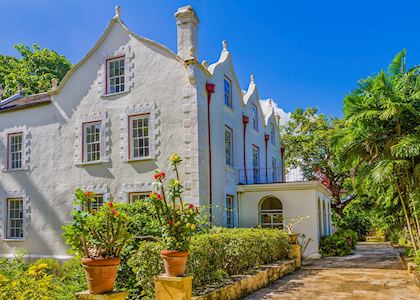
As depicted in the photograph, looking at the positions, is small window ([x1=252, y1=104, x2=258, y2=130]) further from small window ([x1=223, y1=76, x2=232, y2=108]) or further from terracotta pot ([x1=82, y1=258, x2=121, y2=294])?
terracotta pot ([x1=82, y1=258, x2=121, y2=294])

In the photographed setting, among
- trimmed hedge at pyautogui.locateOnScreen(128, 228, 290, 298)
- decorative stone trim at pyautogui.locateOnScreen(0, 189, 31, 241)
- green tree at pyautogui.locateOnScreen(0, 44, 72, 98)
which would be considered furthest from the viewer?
green tree at pyautogui.locateOnScreen(0, 44, 72, 98)

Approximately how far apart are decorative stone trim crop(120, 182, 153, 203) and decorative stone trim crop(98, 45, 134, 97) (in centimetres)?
379

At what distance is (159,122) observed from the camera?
15.4 m

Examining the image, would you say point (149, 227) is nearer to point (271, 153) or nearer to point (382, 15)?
point (382, 15)

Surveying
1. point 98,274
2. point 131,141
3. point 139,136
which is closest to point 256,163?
point 139,136

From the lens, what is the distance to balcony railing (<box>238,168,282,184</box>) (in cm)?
1878

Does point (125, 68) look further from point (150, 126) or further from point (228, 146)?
point (228, 146)

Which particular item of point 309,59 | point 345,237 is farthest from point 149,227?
point 345,237

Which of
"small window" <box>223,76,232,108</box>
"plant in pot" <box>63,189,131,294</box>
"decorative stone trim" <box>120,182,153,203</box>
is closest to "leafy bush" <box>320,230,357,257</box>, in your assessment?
"small window" <box>223,76,232,108</box>

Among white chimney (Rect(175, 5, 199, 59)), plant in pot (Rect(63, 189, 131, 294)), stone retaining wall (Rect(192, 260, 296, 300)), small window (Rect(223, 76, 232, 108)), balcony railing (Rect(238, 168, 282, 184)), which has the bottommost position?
stone retaining wall (Rect(192, 260, 296, 300))

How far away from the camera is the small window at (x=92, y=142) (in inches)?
657

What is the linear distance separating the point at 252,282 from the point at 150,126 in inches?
297

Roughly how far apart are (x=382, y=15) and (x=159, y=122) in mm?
8503

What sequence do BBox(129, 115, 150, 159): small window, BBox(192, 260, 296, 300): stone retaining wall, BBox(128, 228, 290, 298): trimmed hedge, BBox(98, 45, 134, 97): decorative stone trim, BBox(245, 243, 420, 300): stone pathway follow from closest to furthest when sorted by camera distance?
1. BBox(128, 228, 290, 298): trimmed hedge
2. BBox(192, 260, 296, 300): stone retaining wall
3. BBox(245, 243, 420, 300): stone pathway
4. BBox(129, 115, 150, 159): small window
5. BBox(98, 45, 134, 97): decorative stone trim
